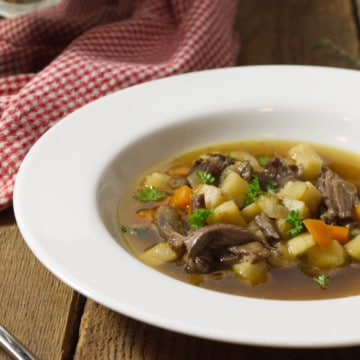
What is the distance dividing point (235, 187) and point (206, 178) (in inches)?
5.0

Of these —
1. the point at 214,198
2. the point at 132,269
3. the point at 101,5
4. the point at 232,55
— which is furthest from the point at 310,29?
the point at 132,269

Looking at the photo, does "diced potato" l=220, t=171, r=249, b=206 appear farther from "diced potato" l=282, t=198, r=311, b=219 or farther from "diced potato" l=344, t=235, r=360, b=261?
"diced potato" l=344, t=235, r=360, b=261

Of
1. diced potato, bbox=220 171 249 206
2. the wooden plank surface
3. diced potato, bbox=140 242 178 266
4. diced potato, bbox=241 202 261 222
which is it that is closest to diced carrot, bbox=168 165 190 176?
diced potato, bbox=220 171 249 206

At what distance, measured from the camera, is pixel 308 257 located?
2559mm

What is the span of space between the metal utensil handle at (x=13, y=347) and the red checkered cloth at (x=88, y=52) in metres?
0.78

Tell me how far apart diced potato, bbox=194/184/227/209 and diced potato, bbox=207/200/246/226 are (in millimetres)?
40

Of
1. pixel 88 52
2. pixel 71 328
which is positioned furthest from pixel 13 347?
pixel 88 52

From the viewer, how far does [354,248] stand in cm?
257

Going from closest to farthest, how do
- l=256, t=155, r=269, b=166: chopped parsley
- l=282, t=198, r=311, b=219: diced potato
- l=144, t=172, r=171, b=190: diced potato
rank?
l=282, t=198, r=311, b=219: diced potato
l=144, t=172, r=171, b=190: diced potato
l=256, t=155, r=269, b=166: chopped parsley

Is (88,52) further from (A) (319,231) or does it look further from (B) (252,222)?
(A) (319,231)

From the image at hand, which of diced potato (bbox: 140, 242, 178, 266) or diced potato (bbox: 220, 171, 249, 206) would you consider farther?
diced potato (bbox: 220, 171, 249, 206)

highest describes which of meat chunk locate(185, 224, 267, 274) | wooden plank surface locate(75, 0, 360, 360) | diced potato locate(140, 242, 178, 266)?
meat chunk locate(185, 224, 267, 274)

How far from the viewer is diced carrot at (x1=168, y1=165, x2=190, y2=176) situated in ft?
10.1

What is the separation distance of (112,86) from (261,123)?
69 centimetres
